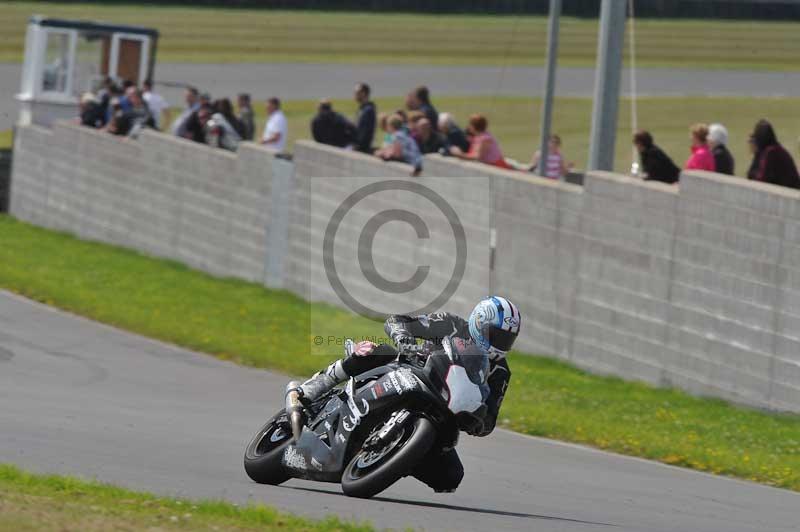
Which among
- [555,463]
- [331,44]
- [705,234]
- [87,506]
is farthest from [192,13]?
[87,506]

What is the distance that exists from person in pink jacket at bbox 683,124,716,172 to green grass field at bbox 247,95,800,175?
7.42m

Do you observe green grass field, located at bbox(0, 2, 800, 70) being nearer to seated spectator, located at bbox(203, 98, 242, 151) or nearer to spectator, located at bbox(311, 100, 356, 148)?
seated spectator, located at bbox(203, 98, 242, 151)

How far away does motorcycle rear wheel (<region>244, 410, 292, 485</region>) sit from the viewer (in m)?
9.59

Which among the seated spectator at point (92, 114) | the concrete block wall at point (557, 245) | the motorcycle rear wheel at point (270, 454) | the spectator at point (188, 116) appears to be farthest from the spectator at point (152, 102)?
the motorcycle rear wheel at point (270, 454)

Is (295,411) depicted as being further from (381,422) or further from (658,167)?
(658,167)

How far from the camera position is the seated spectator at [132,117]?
27.1 m

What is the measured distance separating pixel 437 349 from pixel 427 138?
436 inches

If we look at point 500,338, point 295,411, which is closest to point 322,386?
point 295,411

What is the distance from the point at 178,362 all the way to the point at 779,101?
17.5 m

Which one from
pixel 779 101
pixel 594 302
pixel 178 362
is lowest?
pixel 178 362

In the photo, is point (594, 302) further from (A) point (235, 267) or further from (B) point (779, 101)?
(B) point (779, 101)

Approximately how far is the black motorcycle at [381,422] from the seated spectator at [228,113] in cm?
1526

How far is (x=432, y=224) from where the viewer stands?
1950cm

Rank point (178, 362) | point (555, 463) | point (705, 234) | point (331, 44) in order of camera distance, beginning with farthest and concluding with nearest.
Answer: point (331, 44), point (178, 362), point (705, 234), point (555, 463)
